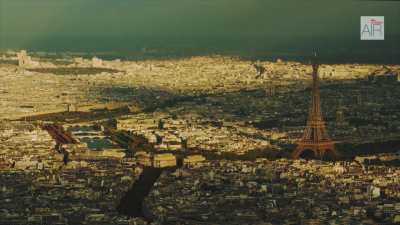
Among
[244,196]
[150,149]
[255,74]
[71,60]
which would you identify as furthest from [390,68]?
[244,196]

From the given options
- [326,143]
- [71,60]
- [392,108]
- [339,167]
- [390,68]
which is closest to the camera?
[339,167]

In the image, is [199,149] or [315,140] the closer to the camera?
[315,140]

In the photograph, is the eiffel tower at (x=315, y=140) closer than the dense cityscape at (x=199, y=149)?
No

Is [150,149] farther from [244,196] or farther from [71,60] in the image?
[71,60]

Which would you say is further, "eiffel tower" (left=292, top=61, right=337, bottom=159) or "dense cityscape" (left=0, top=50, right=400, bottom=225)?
"eiffel tower" (left=292, top=61, right=337, bottom=159)

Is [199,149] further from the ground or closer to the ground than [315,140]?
closer to the ground

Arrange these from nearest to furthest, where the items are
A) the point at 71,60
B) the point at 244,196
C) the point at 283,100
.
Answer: the point at 244,196
the point at 283,100
the point at 71,60

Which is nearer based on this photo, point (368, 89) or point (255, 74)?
point (368, 89)
